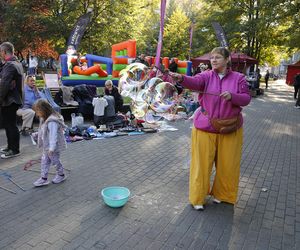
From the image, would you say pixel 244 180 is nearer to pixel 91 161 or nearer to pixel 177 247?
pixel 177 247

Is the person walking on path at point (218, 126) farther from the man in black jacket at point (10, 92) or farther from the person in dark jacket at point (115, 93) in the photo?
the person in dark jacket at point (115, 93)

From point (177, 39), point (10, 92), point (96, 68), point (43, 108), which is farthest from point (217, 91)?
point (177, 39)

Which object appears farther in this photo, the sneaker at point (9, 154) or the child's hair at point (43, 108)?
the sneaker at point (9, 154)

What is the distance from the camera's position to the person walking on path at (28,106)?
7664 mm

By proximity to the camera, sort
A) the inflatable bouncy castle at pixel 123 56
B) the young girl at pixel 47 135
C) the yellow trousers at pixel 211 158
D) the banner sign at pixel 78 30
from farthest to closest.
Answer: the banner sign at pixel 78 30
the inflatable bouncy castle at pixel 123 56
the young girl at pixel 47 135
the yellow trousers at pixel 211 158

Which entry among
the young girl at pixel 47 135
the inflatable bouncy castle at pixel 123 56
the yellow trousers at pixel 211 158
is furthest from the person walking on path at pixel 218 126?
the inflatable bouncy castle at pixel 123 56

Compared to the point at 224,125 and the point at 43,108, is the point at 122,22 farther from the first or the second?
the point at 224,125

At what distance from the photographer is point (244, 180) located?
520 centimetres

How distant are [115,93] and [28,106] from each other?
8.99 ft

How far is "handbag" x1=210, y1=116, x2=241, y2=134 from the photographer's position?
3666 millimetres

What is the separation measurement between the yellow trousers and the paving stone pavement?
345mm

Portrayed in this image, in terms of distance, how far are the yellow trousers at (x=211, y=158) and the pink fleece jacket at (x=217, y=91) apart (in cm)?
15

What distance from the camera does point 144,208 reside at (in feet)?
13.3

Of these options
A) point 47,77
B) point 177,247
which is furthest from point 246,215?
point 47,77
